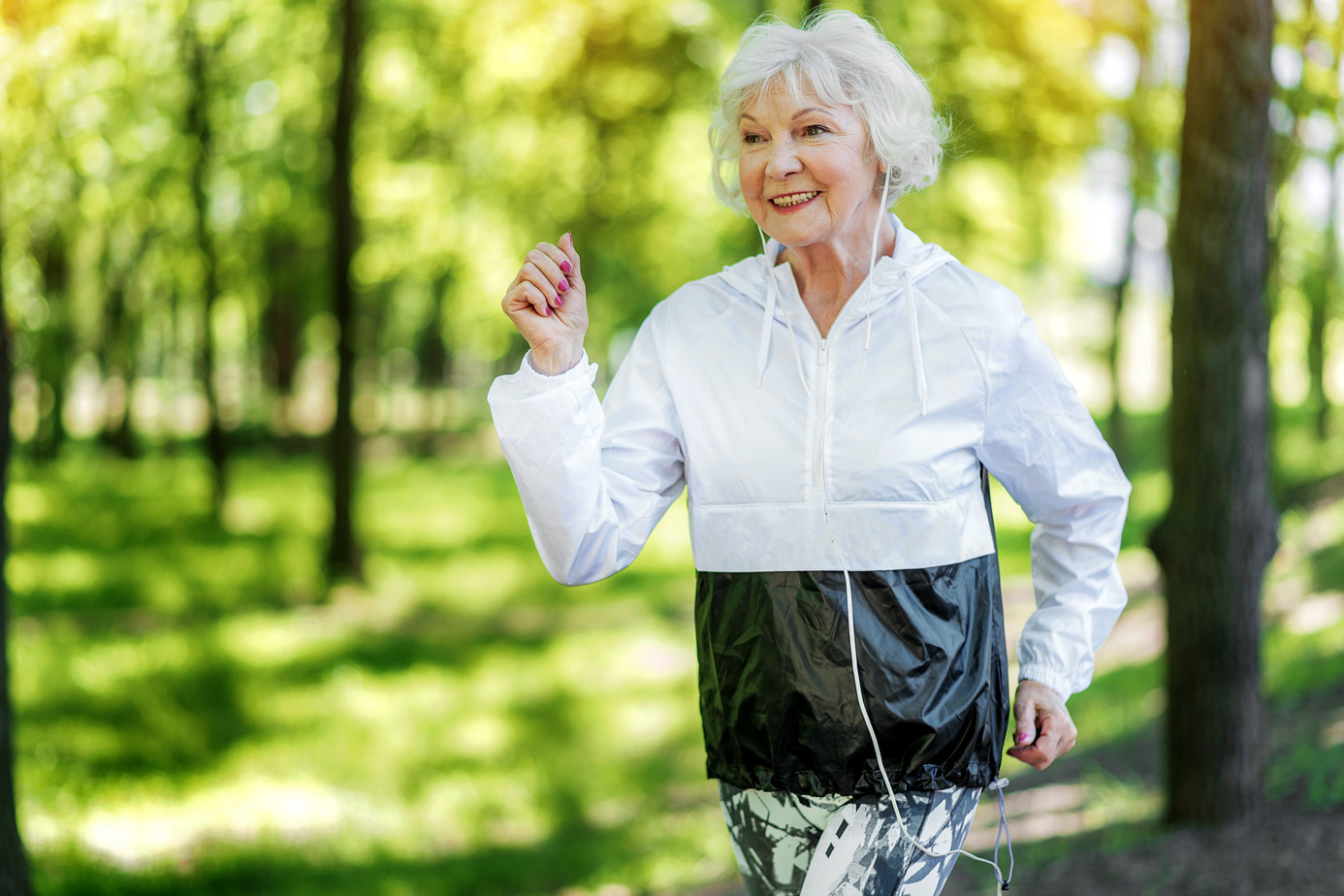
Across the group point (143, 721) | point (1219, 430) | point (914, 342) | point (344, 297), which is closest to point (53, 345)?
point (344, 297)

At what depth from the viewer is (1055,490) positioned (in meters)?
2.14

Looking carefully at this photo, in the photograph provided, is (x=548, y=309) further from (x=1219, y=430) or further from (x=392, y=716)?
(x=392, y=716)

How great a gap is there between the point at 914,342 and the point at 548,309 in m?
0.61

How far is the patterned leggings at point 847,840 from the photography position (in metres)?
2.00

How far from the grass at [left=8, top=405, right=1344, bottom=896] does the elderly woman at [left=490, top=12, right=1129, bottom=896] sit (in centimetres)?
342

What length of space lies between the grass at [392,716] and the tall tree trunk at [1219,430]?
0.45 m

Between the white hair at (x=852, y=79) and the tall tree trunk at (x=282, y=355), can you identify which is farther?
the tall tree trunk at (x=282, y=355)

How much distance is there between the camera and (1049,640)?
7.11 ft

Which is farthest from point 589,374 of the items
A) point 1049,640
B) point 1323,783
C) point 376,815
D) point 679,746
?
point 679,746

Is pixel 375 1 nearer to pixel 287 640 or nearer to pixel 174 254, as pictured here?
pixel 174 254

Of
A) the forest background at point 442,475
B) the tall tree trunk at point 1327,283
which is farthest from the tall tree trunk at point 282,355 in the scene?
the tall tree trunk at point 1327,283

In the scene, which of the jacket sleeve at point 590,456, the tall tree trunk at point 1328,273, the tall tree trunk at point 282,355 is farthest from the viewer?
the tall tree trunk at point 282,355

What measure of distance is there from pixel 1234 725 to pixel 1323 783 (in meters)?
0.51

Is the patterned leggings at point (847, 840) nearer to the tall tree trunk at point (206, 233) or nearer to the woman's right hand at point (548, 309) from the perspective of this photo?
the woman's right hand at point (548, 309)
